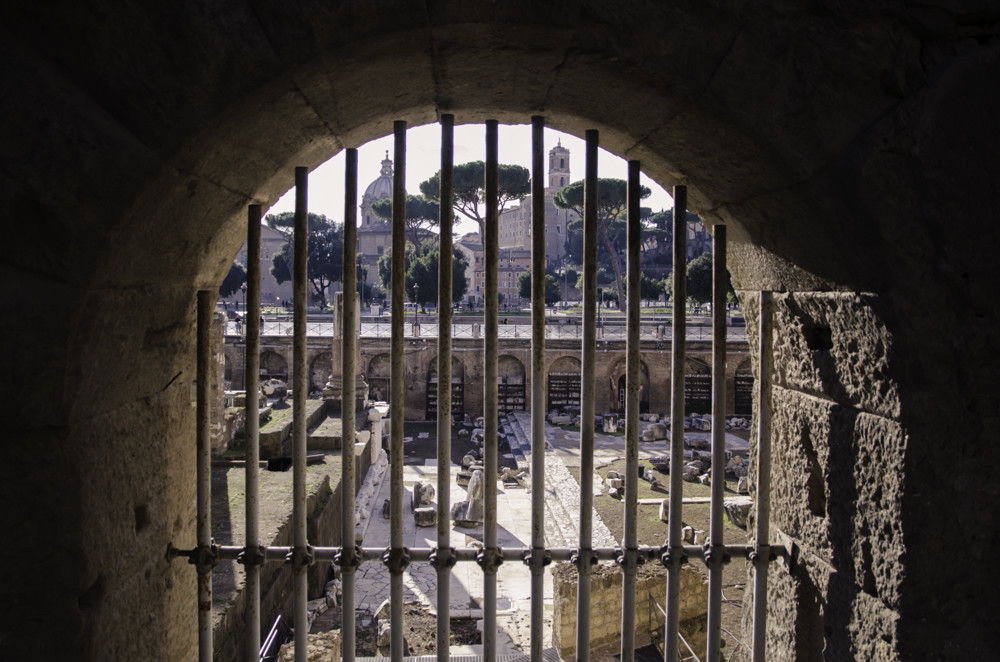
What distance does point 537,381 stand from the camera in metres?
2.28

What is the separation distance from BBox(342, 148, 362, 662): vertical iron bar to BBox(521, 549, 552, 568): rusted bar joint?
1.80 ft

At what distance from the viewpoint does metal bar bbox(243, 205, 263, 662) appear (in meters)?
2.17

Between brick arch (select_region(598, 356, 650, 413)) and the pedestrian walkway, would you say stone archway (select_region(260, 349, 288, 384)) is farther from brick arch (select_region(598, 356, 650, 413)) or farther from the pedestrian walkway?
brick arch (select_region(598, 356, 650, 413))

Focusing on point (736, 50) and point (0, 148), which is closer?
point (0, 148)

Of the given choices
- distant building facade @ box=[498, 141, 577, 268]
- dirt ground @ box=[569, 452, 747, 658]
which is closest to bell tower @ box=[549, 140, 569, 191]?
distant building facade @ box=[498, 141, 577, 268]

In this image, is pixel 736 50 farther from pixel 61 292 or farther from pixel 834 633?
pixel 61 292

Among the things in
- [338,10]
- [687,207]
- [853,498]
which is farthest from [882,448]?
[338,10]

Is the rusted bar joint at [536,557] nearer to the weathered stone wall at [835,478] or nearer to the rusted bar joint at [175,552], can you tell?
the weathered stone wall at [835,478]

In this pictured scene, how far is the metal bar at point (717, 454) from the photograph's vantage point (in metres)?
2.18

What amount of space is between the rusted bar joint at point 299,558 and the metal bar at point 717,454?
51.0 inches

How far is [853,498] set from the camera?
181 cm

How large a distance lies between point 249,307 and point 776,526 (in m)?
1.90

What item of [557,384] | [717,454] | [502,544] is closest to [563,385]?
[557,384]

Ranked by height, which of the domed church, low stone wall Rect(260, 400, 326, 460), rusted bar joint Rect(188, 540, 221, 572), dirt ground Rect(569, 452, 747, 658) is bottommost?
dirt ground Rect(569, 452, 747, 658)
